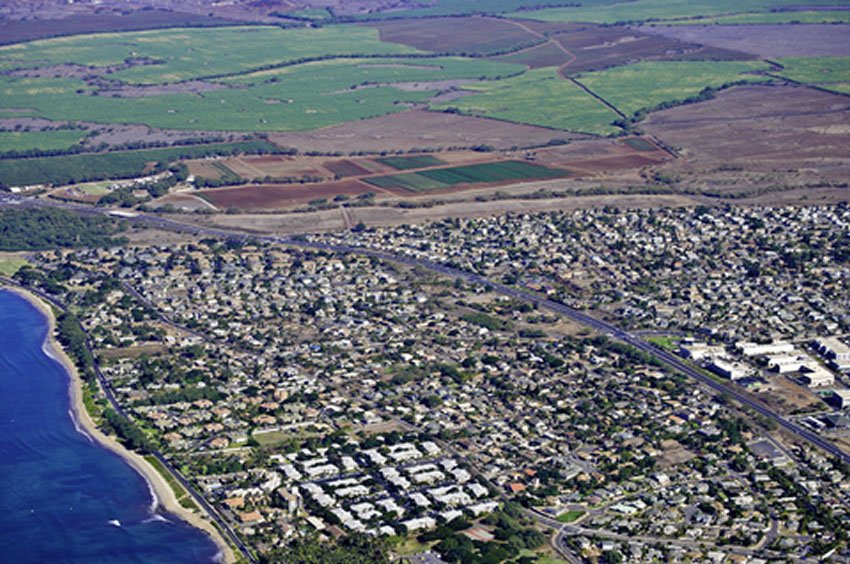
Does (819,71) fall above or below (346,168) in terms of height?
above

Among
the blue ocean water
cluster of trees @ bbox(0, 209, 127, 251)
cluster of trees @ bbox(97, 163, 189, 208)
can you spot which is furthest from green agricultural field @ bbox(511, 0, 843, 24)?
the blue ocean water

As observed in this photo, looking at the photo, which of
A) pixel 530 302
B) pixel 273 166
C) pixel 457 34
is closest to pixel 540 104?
pixel 273 166

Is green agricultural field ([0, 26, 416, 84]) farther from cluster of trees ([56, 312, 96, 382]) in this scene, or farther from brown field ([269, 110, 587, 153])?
cluster of trees ([56, 312, 96, 382])

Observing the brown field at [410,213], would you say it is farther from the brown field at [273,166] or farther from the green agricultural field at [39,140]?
the green agricultural field at [39,140]

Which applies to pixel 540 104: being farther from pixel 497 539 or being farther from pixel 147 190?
pixel 497 539

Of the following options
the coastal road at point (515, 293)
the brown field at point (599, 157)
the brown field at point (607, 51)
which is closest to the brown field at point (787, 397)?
the coastal road at point (515, 293)
